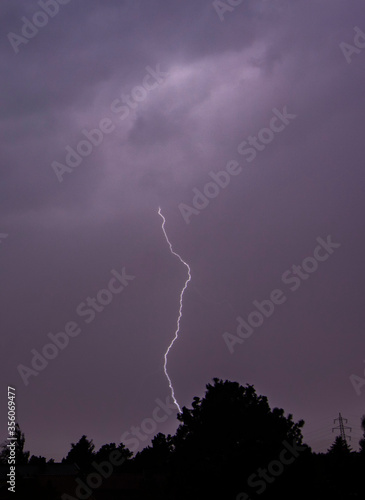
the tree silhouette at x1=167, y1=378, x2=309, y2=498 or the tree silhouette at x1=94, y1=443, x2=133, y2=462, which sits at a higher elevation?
the tree silhouette at x1=94, y1=443, x2=133, y2=462

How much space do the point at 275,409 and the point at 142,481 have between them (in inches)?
1365

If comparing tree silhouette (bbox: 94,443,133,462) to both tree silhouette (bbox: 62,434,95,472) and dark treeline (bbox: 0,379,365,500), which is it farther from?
dark treeline (bbox: 0,379,365,500)

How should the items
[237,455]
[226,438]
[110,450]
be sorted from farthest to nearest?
[110,450] < [226,438] < [237,455]

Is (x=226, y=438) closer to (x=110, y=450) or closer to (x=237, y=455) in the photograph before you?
(x=237, y=455)

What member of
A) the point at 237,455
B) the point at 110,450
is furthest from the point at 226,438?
the point at 110,450

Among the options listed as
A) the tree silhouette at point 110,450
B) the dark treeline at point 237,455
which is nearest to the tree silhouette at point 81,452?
the tree silhouette at point 110,450

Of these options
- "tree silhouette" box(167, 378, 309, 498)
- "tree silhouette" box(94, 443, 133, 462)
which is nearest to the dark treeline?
"tree silhouette" box(167, 378, 309, 498)

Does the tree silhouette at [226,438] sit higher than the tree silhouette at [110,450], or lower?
lower

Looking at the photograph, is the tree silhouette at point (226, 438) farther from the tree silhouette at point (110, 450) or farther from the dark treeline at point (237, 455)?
the tree silhouette at point (110, 450)

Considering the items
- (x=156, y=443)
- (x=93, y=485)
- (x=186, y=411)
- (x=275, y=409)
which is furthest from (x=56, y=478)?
(x=156, y=443)

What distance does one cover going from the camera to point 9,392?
2952 centimetres

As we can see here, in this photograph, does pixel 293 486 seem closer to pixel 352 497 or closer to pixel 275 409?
pixel 275 409

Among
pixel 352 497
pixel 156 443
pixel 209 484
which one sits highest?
pixel 156 443

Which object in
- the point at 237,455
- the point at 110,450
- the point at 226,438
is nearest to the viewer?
the point at 237,455
